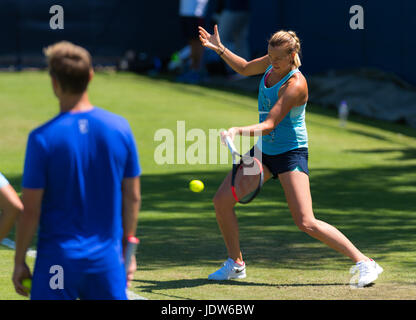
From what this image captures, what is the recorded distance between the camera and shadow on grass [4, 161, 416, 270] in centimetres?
809

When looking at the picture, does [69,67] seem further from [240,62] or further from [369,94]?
[369,94]

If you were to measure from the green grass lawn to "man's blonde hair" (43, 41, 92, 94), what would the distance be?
2837 mm

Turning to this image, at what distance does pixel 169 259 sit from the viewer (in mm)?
7949

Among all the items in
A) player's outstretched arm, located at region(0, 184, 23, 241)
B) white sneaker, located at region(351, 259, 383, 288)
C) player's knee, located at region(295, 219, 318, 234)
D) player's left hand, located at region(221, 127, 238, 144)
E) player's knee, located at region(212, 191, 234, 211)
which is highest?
player's left hand, located at region(221, 127, 238, 144)

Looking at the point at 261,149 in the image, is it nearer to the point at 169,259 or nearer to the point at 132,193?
the point at 169,259

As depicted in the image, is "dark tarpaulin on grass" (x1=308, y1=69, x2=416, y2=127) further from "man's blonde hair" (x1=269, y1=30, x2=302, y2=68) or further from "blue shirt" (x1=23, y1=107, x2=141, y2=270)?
"blue shirt" (x1=23, y1=107, x2=141, y2=270)

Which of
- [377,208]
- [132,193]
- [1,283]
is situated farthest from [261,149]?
[377,208]

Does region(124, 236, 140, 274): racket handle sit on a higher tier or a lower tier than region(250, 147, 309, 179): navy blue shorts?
higher

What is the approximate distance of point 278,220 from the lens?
391 inches

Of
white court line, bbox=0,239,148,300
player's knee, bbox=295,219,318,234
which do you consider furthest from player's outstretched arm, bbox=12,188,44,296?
player's knee, bbox=295,219,318,234

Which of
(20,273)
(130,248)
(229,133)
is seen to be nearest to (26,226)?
(20,273)

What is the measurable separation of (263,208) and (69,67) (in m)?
6.88

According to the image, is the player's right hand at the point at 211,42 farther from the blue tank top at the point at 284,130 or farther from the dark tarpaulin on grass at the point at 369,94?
the dark tarpaulin on grass at the point at 369,94

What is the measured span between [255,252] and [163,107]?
11942 mm
